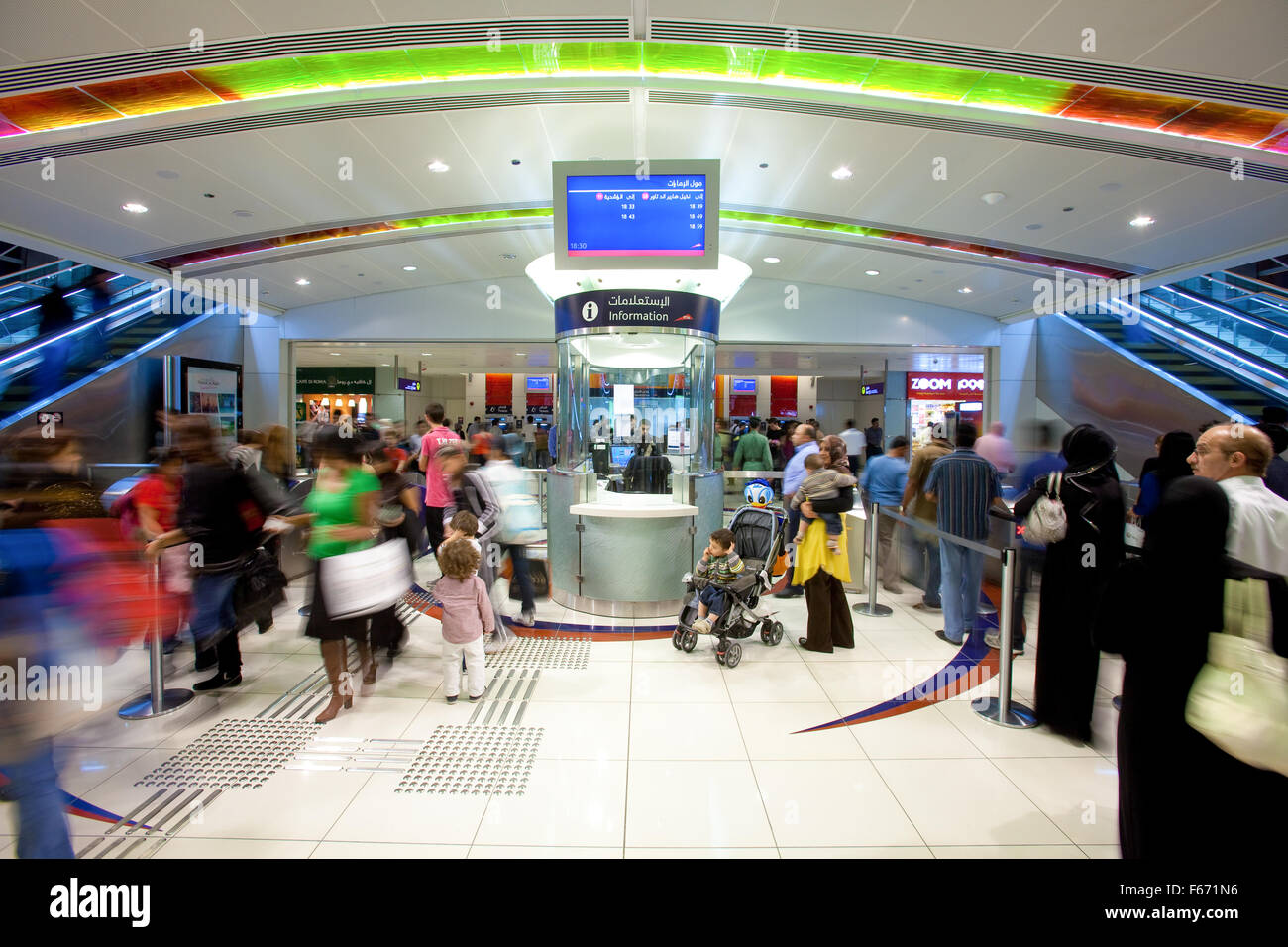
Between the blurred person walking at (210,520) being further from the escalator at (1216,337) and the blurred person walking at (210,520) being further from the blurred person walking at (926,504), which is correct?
the escalator at (1216,337)

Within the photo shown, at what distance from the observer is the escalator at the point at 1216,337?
799 centimetres

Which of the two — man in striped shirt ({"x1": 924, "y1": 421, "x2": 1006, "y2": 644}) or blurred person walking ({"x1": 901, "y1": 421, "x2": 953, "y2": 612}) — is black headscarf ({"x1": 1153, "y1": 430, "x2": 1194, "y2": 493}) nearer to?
man in striped shirt ({"x1": 924, "y1": 421, "x2": 1006, "y2": 644})

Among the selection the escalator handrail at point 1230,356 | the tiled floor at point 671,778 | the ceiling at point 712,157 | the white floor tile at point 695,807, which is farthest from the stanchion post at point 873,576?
the escalator handrail at point 1230,356

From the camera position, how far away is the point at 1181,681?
168 cm

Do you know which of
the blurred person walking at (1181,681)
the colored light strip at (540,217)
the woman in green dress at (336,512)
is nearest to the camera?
the blurred person walking at (1181,681)

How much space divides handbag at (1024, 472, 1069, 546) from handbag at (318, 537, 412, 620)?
135 inches

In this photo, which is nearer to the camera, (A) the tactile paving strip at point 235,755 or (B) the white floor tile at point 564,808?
(B) the white floor tile at point 564,808

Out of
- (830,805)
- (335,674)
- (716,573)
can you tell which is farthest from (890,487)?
(335,674)

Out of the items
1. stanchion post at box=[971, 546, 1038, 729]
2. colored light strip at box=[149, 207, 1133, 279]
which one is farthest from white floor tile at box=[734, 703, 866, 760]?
colored light strip at box=[149, 207, 1133, 279]

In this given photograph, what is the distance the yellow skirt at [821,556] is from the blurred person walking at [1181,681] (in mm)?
2608

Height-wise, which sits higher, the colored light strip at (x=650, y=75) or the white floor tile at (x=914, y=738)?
the colored light strip at (x=650, y=75)

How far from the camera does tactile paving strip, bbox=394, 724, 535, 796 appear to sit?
2.71m
